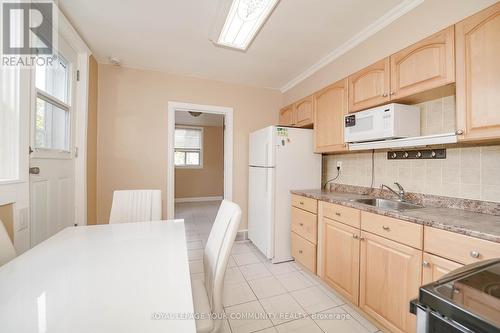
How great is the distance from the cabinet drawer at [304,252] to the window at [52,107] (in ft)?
8.21

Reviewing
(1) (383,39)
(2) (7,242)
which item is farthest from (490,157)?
(2) (7,242)

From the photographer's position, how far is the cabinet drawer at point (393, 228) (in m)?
1.24

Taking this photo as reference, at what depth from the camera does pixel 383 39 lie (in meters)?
1.86

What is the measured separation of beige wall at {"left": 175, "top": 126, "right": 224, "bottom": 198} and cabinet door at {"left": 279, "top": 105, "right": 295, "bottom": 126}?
3606 millimetres

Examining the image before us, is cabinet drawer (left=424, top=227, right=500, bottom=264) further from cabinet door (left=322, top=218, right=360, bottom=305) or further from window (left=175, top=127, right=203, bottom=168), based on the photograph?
window (left=175, top=127, right=203, bottom=168)

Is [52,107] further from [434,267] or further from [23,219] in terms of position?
[434,267]

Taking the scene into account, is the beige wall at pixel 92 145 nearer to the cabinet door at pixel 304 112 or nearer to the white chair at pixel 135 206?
the white chair at pixel 135 206

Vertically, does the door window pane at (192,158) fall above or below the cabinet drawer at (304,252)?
above

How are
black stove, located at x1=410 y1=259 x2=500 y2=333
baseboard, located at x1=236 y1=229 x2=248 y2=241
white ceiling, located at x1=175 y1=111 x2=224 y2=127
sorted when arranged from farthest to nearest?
white ceiling, located at x1=175 y1=111 x2=224 y2=127
baseboard, located at x1=236 y1=229 x2=248 y2=241
black stove, located at x1=410 y1=259 x2=500 y2=333

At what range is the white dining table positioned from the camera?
0.56 metres

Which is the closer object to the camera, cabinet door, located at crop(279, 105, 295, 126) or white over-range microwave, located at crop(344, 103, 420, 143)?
white over-range microwave, located at crop(344, 103, 420, 143)

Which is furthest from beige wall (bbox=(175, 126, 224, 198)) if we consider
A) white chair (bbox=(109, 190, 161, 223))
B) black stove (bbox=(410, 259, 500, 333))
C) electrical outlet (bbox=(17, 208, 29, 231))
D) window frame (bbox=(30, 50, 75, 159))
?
black stove (bbox=(410, 259, 500, 333))

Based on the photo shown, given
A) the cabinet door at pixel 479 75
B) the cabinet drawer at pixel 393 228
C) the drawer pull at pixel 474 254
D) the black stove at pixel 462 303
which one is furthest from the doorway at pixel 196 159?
the black stove at pixel 462 303

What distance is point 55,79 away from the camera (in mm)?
1870
